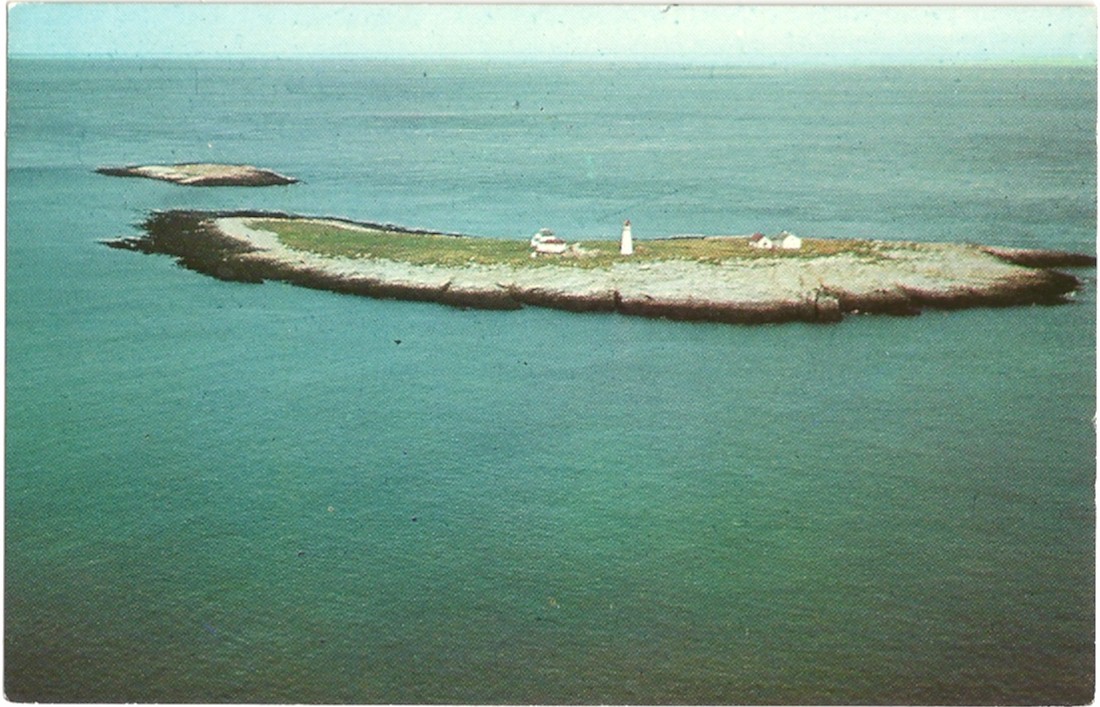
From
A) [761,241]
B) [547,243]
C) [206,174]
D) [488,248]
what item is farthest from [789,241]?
[206,174]

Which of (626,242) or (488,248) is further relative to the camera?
(488,248)

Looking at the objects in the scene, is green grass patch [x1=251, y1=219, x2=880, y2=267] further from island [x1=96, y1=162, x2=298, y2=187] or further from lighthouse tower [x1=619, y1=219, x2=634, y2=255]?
island [x1=96, y1=162, x2=298, y2=187]

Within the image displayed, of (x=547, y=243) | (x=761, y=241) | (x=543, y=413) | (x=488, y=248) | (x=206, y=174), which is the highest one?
(x=206, y=174)

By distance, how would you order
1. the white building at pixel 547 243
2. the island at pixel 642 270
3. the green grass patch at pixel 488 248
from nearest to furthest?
the island at pixel 642 270 < the green grass patch at pixel 488 248 < the white building at pixel 547 243

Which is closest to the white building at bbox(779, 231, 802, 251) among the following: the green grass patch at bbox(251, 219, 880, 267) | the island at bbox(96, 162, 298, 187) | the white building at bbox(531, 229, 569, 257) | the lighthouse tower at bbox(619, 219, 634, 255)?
the green grass patch at bbox(251, 219, 880, 267)

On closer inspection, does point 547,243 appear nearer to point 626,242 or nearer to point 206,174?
point 626,242

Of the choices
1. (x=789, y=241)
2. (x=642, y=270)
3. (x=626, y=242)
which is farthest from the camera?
(x=626, y=242)

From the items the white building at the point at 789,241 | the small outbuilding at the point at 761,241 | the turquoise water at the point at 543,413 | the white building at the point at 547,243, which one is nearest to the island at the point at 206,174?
the turquoise water at the point at 543,413

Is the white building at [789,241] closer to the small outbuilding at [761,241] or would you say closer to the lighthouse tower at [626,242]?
the small outbuilding at [761,241]
